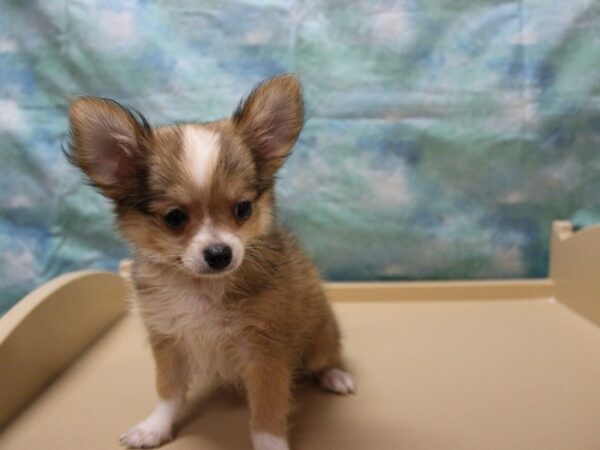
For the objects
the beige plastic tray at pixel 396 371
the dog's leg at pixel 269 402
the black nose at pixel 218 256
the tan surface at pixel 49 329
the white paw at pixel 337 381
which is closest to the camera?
the black nose at pixel 218 256

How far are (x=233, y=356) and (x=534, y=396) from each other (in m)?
0.89

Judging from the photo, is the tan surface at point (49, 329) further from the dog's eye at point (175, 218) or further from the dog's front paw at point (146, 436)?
the dog's eye at point (175, 218)

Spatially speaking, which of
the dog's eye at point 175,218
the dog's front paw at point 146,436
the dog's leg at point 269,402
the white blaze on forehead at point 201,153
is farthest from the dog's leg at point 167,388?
the white blaze on forehead at point 201,153

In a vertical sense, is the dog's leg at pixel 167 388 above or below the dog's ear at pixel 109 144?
below

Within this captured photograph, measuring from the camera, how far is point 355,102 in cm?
254

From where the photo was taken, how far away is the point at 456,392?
5.72ft

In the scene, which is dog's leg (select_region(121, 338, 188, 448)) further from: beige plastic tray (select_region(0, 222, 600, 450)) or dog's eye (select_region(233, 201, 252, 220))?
dog's eye (select_region(233, 201, 252, 220))

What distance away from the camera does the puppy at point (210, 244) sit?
1.36 metres

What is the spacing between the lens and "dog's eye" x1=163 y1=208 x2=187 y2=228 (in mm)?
1367

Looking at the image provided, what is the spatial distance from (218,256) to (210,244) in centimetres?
3

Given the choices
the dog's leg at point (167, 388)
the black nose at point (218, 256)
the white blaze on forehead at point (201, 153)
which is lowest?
the dog's leg at point (167, 388)

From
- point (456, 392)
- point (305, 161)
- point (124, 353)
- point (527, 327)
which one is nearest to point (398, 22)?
point (305, 161)

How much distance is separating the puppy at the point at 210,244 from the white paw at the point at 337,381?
254 millimetres

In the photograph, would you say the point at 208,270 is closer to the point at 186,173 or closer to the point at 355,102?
the point at 186,173
